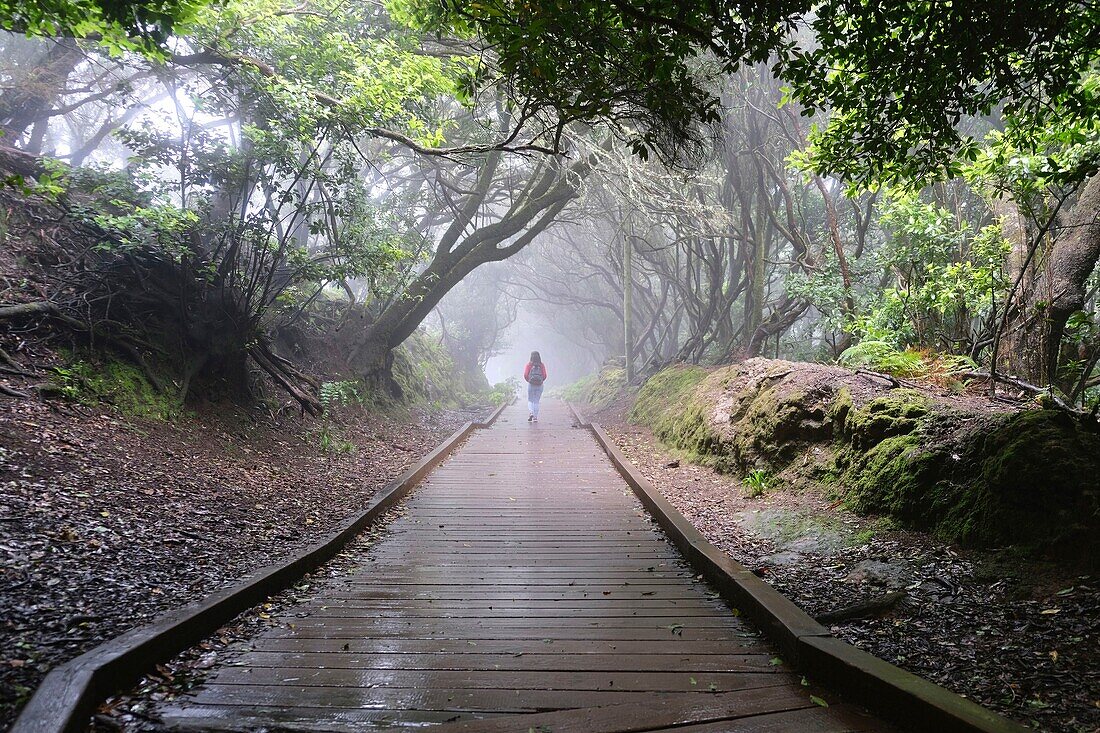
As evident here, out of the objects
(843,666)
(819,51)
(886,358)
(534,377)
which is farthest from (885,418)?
(534,377)

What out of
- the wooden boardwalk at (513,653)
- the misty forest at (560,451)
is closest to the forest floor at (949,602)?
the misty forest at (560,451)

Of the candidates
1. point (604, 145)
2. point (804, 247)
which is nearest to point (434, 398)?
point (604, 145)

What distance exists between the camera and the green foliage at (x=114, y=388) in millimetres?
5863

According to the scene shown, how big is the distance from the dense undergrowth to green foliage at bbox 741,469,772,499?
0.03 metres

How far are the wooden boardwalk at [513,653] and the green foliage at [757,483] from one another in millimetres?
1297

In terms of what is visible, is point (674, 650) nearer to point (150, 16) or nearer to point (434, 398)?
point (150, 16)

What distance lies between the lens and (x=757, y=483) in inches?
253

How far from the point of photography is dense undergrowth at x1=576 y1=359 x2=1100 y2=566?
3715mm

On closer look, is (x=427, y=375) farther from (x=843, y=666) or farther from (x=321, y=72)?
(x=843, y=666)

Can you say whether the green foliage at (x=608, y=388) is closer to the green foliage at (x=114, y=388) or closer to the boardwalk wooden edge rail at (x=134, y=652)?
the green foliage at (x=114, y=388)

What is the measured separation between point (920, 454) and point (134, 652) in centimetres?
517

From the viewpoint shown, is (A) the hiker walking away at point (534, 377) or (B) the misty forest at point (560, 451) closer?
(B) the misty forest at point (560, 451)

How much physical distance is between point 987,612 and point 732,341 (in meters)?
12.2

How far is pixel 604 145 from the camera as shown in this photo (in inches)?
482
